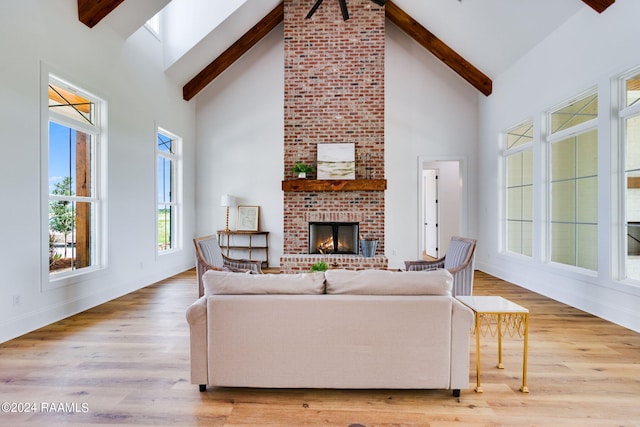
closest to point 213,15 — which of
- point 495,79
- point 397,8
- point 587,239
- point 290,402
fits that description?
point 397,8

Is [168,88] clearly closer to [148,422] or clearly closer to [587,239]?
[148,422]

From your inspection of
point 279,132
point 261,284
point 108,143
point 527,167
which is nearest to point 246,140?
point 279,132

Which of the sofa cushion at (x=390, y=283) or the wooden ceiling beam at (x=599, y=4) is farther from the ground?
the wooden ceiling beam at (x=599, y=4)

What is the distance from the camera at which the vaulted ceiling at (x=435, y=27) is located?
439cm

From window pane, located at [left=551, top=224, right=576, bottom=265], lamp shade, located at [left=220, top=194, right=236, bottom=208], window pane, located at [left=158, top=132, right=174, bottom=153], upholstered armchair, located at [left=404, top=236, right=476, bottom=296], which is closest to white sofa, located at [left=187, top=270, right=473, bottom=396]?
upholstered armchair, located at [left=404, top=236, right=476, bottom=296]

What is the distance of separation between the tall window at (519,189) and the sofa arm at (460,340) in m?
3.97

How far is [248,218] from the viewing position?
712cm

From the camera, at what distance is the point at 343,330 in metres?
2.08

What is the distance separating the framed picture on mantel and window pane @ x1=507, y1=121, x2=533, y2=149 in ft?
8.89

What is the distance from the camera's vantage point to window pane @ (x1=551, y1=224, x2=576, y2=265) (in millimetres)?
4492

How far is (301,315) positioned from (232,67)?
6.51 metres

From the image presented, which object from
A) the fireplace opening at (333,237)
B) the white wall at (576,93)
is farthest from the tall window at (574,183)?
the fireplace opening at (333,237)

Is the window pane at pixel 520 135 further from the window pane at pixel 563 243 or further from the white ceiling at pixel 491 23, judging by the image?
the window pane at pixel 563 243

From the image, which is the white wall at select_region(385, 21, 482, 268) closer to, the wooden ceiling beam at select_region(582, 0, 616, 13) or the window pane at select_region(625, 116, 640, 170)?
the wooden ceiling beam at select_region(582, 0, 616, 13)
